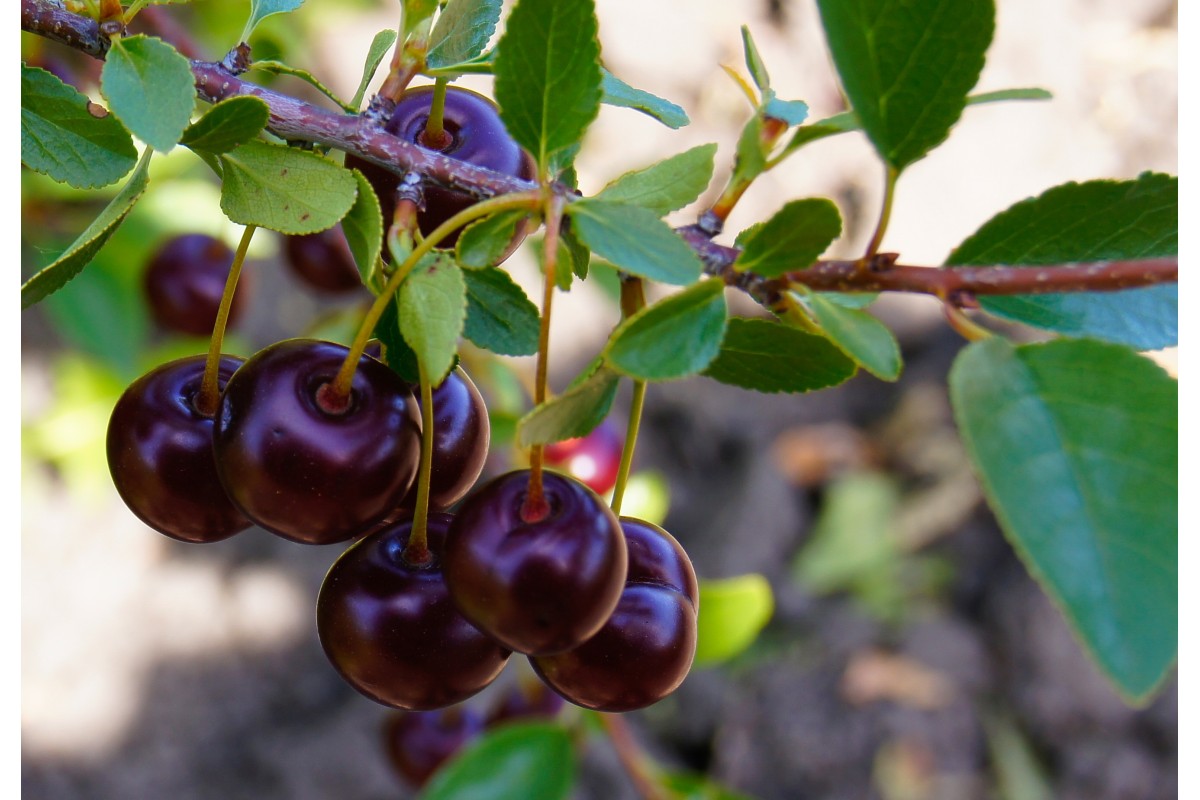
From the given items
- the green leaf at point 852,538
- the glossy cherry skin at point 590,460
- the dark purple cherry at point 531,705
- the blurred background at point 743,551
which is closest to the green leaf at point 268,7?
the glossy cherry skin at point 590,460

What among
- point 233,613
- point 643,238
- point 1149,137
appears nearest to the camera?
point 643,238

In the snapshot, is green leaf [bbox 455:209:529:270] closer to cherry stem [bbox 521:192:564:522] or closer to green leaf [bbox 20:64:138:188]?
cherry stem [bbox 521:192:564:522]

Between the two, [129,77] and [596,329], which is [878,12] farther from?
[596,329]

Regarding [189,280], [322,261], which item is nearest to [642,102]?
[322,261]

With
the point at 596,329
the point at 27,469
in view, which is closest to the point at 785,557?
the point at 596,329

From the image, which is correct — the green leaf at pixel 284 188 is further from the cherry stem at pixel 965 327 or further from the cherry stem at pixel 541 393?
the cherry stem at pixel 965 327

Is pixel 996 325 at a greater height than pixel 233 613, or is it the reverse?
pixel 996 325
